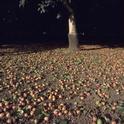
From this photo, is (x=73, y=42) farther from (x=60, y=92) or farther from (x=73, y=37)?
(x=60, y=92)

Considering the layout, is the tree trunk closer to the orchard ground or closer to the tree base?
the tree base

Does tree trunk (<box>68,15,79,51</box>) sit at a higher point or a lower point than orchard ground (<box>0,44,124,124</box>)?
higher

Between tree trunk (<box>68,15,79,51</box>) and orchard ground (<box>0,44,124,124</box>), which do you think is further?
tree trunk (<box>68,15,79,51</box>)

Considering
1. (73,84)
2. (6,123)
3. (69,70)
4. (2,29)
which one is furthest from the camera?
(2,29)

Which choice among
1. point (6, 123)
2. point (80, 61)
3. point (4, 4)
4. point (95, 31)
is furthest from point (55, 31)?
point (6, 123)

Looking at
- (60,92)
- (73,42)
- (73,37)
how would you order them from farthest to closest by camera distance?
1. (73,37)
2. (73,42)
3. (60,92)

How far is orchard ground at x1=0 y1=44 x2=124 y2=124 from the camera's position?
733 centimetres

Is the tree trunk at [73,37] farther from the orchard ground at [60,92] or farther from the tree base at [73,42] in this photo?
the orchard ground at [60,92]

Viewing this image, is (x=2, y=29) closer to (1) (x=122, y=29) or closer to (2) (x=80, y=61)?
(1) (x=122, y=29)

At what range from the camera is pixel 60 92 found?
9172 mm

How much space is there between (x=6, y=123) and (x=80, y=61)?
26.4 feet

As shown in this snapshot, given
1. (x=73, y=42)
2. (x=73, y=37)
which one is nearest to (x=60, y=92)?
(x=73, y=42)

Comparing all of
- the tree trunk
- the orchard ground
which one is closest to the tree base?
the tree trunk

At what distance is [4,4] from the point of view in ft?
73.9
